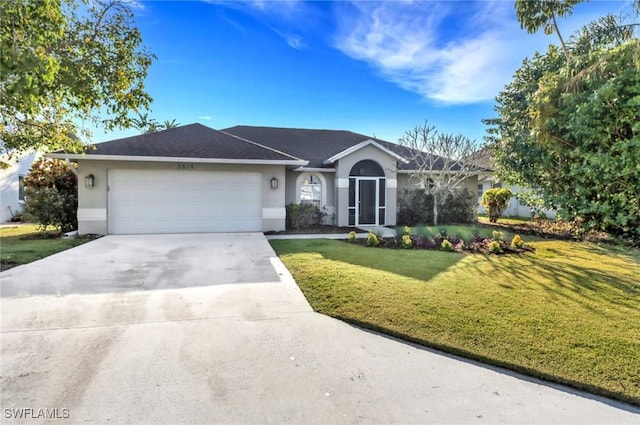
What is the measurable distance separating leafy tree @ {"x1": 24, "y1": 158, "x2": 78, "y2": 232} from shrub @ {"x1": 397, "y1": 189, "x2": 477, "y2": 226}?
15.0 m

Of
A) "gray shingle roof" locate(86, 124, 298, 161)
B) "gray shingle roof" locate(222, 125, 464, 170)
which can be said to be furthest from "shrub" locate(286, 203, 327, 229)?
"gray shingle roof" locate(222, 125, 464, 170)

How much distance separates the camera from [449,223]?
17.1m

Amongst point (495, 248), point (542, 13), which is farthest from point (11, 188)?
point (542, 13)

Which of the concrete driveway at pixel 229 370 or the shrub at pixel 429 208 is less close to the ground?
the shrub at pixel 429 208

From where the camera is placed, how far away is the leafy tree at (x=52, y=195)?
40.0ft

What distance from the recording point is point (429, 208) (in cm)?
1734

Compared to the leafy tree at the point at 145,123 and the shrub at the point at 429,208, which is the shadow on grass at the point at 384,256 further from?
the shrub at the point at 429,208

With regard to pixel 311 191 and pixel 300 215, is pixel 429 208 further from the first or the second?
pixel 300 215

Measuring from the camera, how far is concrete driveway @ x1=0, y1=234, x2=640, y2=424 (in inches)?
104

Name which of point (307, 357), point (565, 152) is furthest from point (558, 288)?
point (565, 152)

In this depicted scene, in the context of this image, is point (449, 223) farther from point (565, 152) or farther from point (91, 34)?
point (91, 34)

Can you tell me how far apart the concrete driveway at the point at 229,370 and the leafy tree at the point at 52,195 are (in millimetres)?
8482

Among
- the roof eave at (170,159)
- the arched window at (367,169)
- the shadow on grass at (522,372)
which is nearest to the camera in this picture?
the shadow on grass at (522,372)

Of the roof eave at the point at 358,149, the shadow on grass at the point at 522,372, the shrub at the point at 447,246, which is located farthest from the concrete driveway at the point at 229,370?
the roof eave at the point at 358,149
